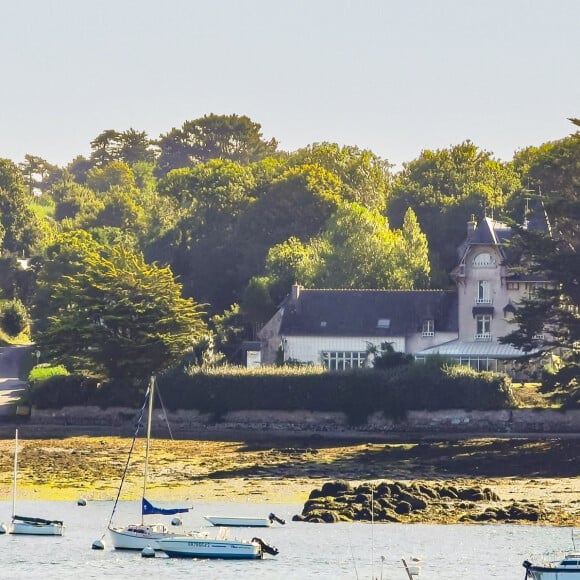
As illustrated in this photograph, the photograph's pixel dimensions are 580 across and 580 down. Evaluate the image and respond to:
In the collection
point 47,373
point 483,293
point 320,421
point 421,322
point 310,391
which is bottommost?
point 320,421

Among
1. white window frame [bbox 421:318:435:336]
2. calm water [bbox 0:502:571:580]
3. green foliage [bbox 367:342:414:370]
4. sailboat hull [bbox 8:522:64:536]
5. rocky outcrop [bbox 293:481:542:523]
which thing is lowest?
calm water [bbox 0:502:571:580]

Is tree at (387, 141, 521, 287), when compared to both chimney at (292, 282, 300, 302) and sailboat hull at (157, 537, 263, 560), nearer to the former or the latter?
chimney at (292, 282, 300, 302)

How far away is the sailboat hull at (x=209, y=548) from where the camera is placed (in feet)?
203

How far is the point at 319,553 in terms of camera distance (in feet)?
206

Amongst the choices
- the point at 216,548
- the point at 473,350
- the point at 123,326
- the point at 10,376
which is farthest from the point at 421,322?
the point at 216,548

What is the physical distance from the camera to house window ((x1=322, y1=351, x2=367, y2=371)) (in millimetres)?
110375

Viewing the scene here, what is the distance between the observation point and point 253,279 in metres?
124

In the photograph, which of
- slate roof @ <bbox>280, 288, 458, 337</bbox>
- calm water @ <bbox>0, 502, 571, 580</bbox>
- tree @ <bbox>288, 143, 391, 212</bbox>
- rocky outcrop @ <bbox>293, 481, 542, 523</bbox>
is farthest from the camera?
tree @ <bbox>288, 143, 391, 212</bbox>

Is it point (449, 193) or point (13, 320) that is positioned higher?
point (449, 193)

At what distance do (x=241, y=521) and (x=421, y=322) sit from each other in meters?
45.2

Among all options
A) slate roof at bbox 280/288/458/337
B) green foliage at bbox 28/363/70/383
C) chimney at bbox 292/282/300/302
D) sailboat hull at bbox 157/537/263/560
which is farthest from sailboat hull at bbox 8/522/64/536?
chimney at bbox 292/282/300/302

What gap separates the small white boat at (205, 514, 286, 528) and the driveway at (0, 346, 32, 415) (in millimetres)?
39294

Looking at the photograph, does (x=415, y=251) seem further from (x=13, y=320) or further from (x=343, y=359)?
(x=13, y=320)

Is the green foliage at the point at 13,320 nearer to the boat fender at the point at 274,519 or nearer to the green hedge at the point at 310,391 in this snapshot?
the green hedge at the point at 310,391
